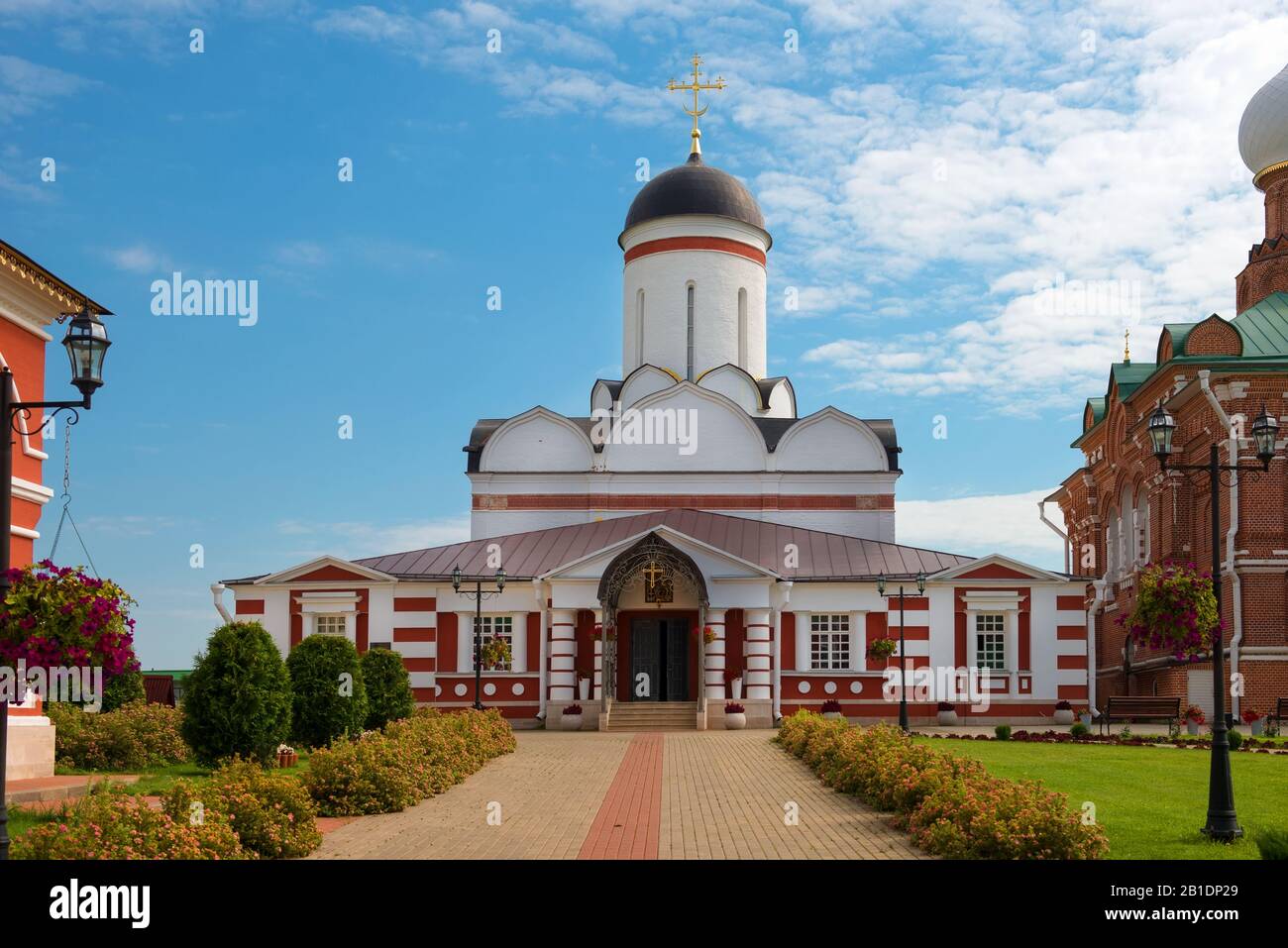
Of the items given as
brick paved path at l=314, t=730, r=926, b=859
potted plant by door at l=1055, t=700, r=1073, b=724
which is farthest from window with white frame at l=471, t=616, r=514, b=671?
potted plant by door at l=1055, t=700, r=1073, b=724

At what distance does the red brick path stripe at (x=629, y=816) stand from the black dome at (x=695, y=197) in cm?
2339

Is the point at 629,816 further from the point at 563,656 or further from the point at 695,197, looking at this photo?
the point at 695,197

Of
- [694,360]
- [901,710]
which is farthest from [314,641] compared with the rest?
[694,360]

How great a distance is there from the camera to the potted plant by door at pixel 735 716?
32.4 m

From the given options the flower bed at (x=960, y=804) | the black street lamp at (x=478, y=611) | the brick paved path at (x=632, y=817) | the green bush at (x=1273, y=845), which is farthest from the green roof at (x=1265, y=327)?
the green bush at (x=1273, y=845)

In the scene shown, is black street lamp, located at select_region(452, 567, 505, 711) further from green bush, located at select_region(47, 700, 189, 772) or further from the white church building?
green bush, located at select_region(47, 700, 189, 772)

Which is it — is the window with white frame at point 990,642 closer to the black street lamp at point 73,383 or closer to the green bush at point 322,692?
the green bush at point 322,692

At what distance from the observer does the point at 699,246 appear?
4312 cm

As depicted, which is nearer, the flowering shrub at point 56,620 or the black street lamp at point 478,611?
the flowering shrub at point 56,620

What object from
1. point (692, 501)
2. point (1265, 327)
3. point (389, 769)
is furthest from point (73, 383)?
point (1265, 327)

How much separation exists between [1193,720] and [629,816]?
20.7m
